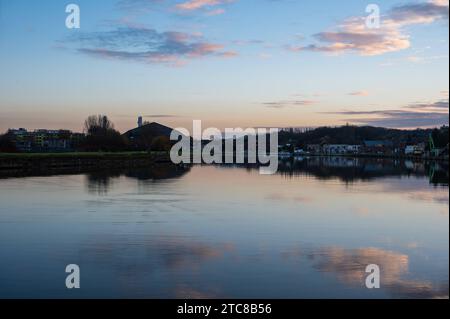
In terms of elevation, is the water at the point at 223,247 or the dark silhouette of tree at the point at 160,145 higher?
the dark silhouette of tree at the point at 160,145

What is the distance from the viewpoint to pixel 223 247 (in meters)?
12.1

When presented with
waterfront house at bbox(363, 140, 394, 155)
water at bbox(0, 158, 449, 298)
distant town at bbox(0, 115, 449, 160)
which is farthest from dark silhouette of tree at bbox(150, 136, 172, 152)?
water at bbox(0, 158, 449, 298)

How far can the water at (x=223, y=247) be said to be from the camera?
8758 millimetres

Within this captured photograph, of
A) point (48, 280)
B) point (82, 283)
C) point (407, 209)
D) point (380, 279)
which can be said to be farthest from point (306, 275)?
point (407, 209)

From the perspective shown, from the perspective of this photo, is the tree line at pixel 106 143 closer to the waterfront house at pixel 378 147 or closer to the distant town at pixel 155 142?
the distant town at pixel 155 142

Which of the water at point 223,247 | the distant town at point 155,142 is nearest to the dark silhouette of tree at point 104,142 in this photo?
the distant town at point 155,142

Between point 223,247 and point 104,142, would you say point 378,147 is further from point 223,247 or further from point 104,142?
point 223,247

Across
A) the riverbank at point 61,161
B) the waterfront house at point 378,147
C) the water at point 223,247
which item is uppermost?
the waterfront house at point 378,147

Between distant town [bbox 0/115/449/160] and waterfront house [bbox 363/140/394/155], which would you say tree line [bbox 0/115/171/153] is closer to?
distant town [bbox 0/115/449/160]

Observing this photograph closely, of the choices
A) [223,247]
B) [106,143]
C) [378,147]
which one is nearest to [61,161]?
[106,143]

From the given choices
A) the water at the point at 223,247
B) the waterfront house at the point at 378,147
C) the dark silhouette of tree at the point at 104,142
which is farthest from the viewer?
the waterfront house at the point at 378,147
